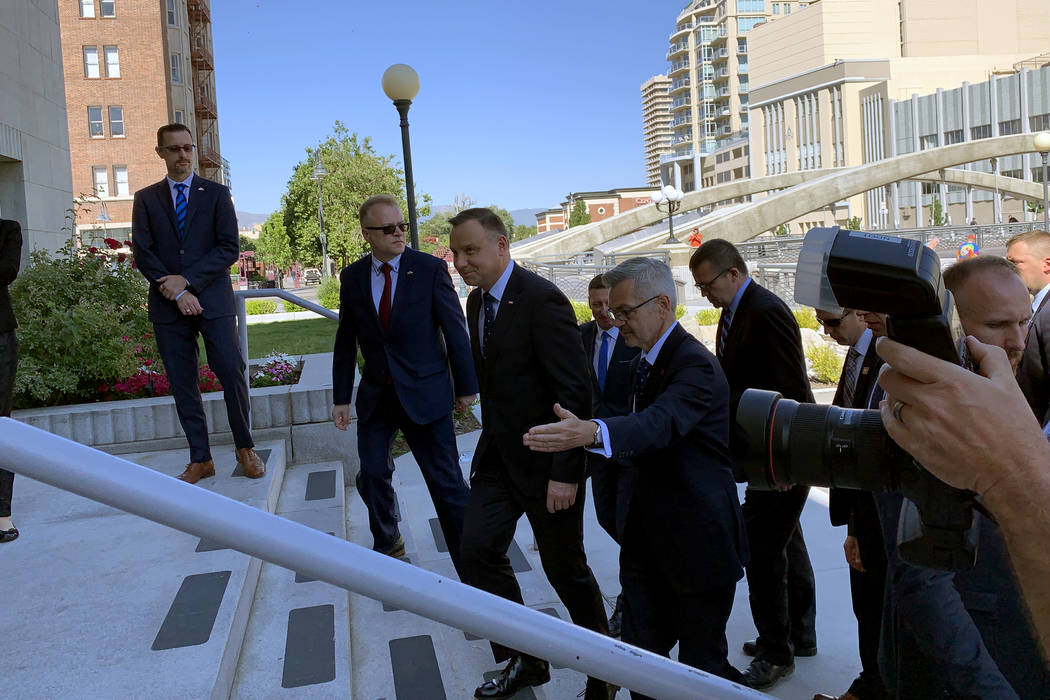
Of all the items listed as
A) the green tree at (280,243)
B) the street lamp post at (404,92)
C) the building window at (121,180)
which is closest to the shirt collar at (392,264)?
the street lamp post at (404,92)

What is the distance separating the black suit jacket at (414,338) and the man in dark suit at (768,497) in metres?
1.37

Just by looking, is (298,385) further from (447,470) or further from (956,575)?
(956,575)

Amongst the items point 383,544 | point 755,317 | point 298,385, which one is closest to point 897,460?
point 755,317

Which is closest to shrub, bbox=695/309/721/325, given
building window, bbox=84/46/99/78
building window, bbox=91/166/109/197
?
building window, bbox=91/166/109/197

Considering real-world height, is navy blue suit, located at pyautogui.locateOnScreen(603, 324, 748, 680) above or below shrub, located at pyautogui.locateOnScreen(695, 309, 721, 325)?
below

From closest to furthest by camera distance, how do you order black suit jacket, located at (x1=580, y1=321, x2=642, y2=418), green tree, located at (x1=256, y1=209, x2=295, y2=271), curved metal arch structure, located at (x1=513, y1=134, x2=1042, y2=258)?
black suit jacket, located at (x1=580, y1=321, x2=642, y2=418) → curved metal arch structure, located at (x1=513, y1=134, x2=1042, y2=258) → green tree, located at (x1=256, y1=209, x2=295, y2=271)

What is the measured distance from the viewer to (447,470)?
4.49 meters

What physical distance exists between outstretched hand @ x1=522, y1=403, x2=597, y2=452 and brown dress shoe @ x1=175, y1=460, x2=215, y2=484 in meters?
3.17

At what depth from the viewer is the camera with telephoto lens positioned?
1.08m

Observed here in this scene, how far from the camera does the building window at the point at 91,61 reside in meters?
42.7

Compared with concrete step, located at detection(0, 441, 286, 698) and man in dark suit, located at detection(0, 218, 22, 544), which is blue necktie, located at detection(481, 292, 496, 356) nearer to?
concrete step, located at detection(0, 441, 286, 698)

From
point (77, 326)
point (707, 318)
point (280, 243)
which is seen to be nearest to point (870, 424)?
point (77, 326)

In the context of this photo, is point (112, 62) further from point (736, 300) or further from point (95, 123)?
point (736, 300)

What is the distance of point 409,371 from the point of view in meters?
4.64
